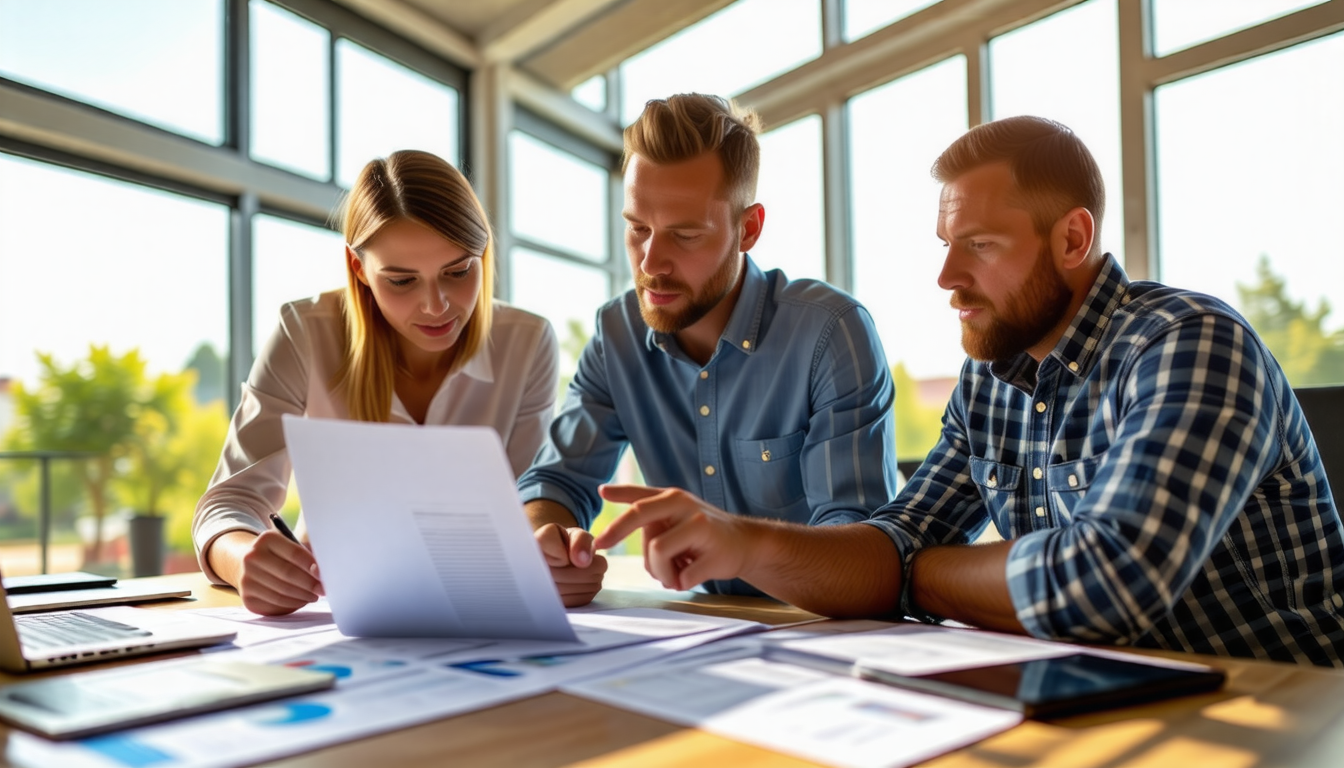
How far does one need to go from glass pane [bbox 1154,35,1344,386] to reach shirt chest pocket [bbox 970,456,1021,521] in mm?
2334

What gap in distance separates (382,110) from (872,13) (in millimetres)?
2272

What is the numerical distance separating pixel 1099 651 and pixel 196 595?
3.91 feet

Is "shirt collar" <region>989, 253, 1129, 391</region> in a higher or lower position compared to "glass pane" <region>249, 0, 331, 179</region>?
lower

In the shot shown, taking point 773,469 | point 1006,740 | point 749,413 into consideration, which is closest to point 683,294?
point 749,413

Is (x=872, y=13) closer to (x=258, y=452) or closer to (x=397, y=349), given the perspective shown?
(x=397, y=349)

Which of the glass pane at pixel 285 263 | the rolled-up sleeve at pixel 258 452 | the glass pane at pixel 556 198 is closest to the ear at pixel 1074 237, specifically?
the rolled-up sleeve at pixel 258 452

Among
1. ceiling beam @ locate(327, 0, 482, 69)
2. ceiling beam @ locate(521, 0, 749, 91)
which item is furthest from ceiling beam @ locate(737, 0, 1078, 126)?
ceiling beam @ locate(327, 0, 482, 69)

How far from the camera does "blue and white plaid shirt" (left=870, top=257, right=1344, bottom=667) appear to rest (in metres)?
0.89

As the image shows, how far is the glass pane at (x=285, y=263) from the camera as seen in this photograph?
3814 millimetres

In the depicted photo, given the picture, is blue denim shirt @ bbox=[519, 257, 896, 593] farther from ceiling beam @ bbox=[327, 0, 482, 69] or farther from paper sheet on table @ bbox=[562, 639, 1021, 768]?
ceiling beam @ bbox=[327, 0, 482, 69]

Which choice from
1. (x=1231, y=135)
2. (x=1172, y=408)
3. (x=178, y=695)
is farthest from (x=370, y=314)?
(x=1231, y=135)

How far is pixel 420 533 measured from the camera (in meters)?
0.86

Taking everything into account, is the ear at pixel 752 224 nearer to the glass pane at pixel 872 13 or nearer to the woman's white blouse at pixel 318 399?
the woman's white blouse at pixel 318 399

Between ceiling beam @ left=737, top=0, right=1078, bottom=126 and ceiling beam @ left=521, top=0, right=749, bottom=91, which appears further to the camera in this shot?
ceiling beam @ left=521, top=0, right=749, bottom=91
